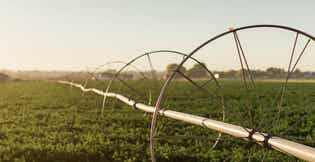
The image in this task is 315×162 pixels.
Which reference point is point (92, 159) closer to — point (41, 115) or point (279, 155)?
point (279, 155)

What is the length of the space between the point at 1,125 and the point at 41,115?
2.37 meters

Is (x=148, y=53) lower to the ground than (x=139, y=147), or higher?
higher

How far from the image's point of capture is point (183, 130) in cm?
955

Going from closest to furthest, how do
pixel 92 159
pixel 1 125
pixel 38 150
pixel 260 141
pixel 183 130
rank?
pixel 260 141 < pixel 92 159 < pixel 38 150 < pixel 183 130 < pixel 1 125

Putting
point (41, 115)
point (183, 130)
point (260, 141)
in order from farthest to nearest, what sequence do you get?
point (41, 115) < point (183, 130) < point (260, 141)

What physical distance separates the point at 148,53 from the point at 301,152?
17.2 ft

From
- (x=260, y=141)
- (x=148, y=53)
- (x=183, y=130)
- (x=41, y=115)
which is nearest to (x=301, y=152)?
(x=260, y=141)

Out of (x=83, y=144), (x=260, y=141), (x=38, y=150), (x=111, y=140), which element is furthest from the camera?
(x=111, y=140)

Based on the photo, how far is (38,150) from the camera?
699 centimetres

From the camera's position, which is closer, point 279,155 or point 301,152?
point 301,152

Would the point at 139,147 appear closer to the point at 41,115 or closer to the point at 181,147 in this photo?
the point at 181,147

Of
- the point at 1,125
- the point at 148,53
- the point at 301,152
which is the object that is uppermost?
the point at 148,53

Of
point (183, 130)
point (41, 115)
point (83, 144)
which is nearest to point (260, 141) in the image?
point (83, 144)

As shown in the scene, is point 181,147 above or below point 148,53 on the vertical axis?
below
